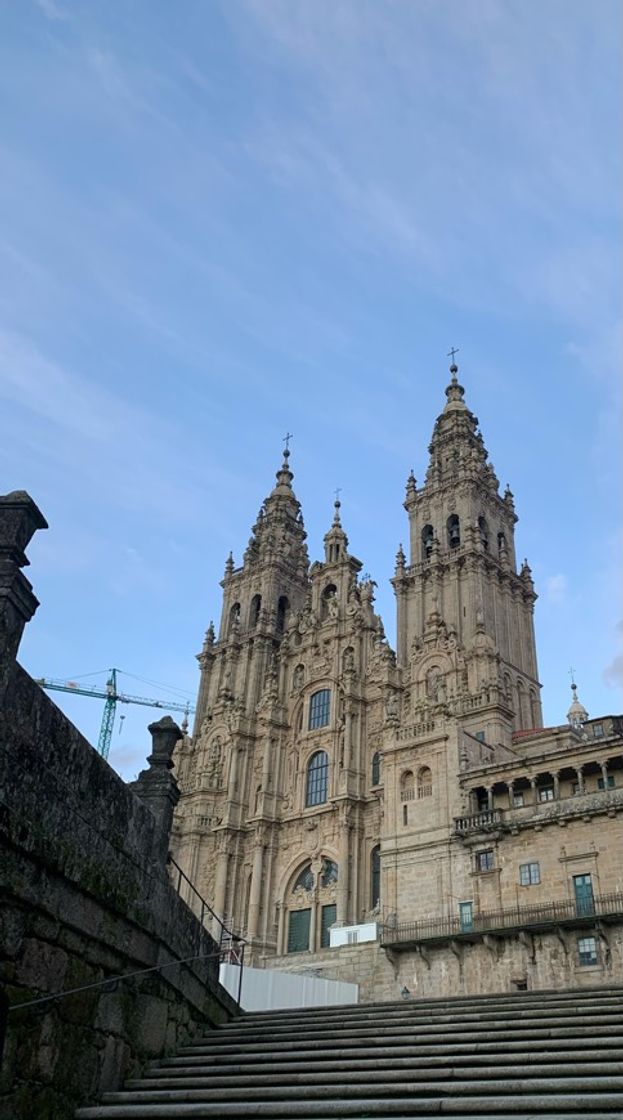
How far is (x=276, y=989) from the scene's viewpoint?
28.5 m

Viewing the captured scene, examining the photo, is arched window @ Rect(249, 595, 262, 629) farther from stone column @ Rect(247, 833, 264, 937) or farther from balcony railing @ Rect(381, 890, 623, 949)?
balcony railing @ Rect(381, 890, 623, 949)

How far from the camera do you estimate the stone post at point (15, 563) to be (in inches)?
329

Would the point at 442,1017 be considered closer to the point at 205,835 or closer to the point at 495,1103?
the point at 495,1103

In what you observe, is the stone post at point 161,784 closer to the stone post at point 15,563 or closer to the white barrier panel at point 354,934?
the stone post at point 15,563

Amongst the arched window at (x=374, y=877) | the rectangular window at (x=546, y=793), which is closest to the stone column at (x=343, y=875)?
the arched window at (x=374, y=877)

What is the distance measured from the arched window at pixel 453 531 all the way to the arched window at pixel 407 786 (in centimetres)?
1534

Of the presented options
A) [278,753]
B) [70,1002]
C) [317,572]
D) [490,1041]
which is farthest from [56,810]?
[317,572]

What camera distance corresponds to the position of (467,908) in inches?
1284

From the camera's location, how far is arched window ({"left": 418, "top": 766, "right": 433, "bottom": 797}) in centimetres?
3672

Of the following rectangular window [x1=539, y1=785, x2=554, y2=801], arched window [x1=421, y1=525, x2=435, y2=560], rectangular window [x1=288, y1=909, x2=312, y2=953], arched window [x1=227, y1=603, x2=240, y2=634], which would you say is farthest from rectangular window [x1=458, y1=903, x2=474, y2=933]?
arched window [x1=227, y1=603, x2=240, y2=634]

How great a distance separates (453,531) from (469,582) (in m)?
4.76

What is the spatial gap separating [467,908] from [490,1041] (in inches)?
942

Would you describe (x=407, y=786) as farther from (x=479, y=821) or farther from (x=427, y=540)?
(x=427, y=540)

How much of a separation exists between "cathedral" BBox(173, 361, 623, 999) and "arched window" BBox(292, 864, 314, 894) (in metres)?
0.11
